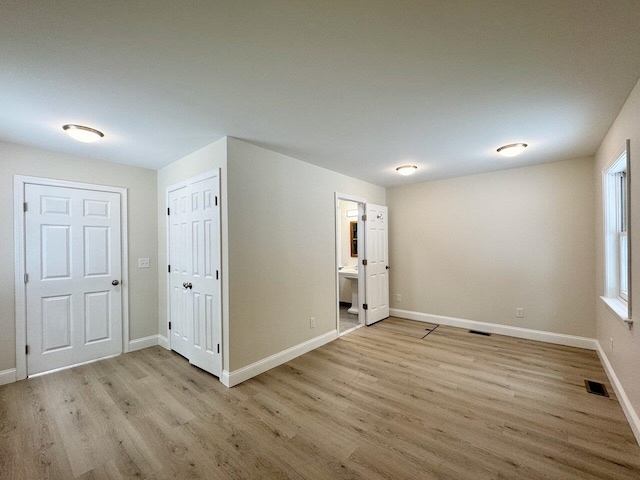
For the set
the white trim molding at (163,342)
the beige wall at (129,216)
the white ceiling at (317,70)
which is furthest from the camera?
the white trim molding at (163,342)

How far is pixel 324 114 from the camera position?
7.80ft

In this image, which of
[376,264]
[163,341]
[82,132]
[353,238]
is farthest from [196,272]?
[353,238]

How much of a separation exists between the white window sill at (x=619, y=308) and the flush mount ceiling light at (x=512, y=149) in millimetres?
1816

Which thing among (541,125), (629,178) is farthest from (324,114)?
(629,178)

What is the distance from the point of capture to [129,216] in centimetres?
380

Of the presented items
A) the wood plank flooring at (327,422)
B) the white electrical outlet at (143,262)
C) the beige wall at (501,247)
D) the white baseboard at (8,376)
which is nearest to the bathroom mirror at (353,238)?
the beige wall at (501,247)

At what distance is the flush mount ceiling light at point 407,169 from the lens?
13.0ft

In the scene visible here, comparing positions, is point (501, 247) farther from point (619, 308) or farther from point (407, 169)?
point (407, 169)

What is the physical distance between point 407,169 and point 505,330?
2852 mm

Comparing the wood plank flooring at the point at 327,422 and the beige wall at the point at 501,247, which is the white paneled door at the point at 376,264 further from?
the wood plank flooring at the point at 327,422

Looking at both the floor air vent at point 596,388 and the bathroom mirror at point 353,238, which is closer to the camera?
the floor air vent at point 596,388

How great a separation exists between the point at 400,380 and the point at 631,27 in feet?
9.97

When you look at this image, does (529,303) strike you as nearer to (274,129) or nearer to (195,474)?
(274,129)

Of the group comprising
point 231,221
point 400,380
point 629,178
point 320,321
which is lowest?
point 400,380
